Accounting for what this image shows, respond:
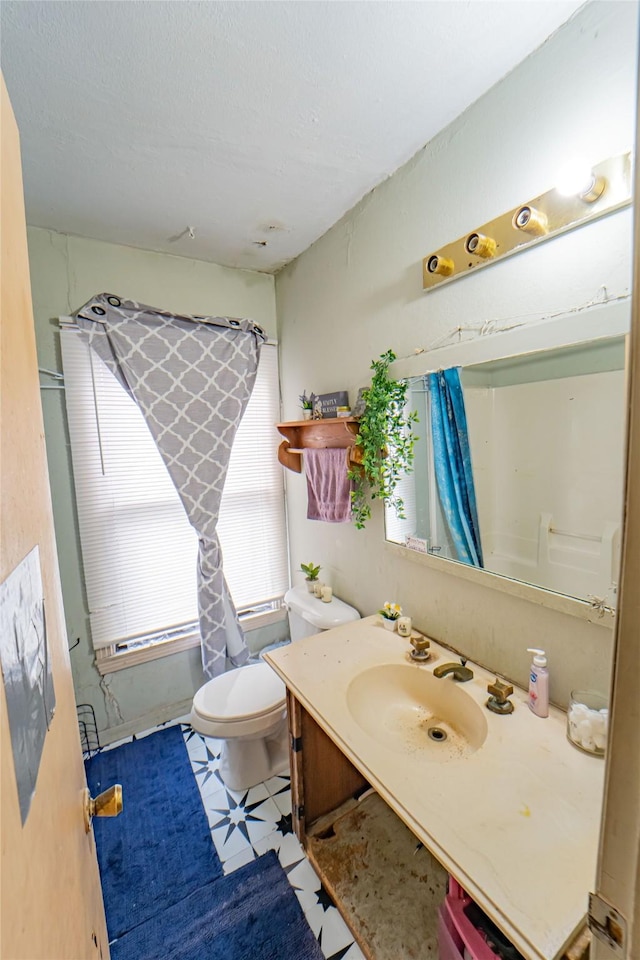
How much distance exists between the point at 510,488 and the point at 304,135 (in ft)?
4.15

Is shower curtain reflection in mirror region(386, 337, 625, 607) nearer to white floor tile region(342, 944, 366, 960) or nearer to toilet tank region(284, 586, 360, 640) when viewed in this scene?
toilet tank region(284, 586, 360, 640)

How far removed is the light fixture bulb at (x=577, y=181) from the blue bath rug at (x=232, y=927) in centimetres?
212

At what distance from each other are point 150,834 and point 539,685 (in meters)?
1.57

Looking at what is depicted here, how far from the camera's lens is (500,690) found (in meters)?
1.07

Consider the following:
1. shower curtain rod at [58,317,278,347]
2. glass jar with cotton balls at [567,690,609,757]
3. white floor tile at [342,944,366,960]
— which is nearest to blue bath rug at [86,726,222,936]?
white floor tile at [342,944,366,960]

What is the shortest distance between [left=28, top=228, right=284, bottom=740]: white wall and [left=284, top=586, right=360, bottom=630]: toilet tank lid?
2.34 ft

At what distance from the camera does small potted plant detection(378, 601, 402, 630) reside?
4.91ft

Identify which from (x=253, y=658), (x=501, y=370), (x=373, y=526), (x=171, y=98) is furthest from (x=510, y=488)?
(x=253, y=658)

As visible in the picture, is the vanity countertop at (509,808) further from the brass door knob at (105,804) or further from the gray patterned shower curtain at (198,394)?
the gray patterned shower curtain at (198,394)

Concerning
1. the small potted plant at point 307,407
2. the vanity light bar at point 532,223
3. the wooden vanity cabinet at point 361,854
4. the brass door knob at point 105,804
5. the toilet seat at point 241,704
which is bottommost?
the wooden vanity cabinet at point 361,854

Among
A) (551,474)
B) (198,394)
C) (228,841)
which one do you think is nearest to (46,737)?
(551,474)

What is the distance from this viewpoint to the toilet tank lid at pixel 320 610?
1730mm

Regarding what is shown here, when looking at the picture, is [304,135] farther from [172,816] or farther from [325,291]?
[172,816]

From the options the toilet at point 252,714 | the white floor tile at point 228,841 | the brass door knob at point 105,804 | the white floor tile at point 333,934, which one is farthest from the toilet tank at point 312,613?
the brass door knob at point 105,804
